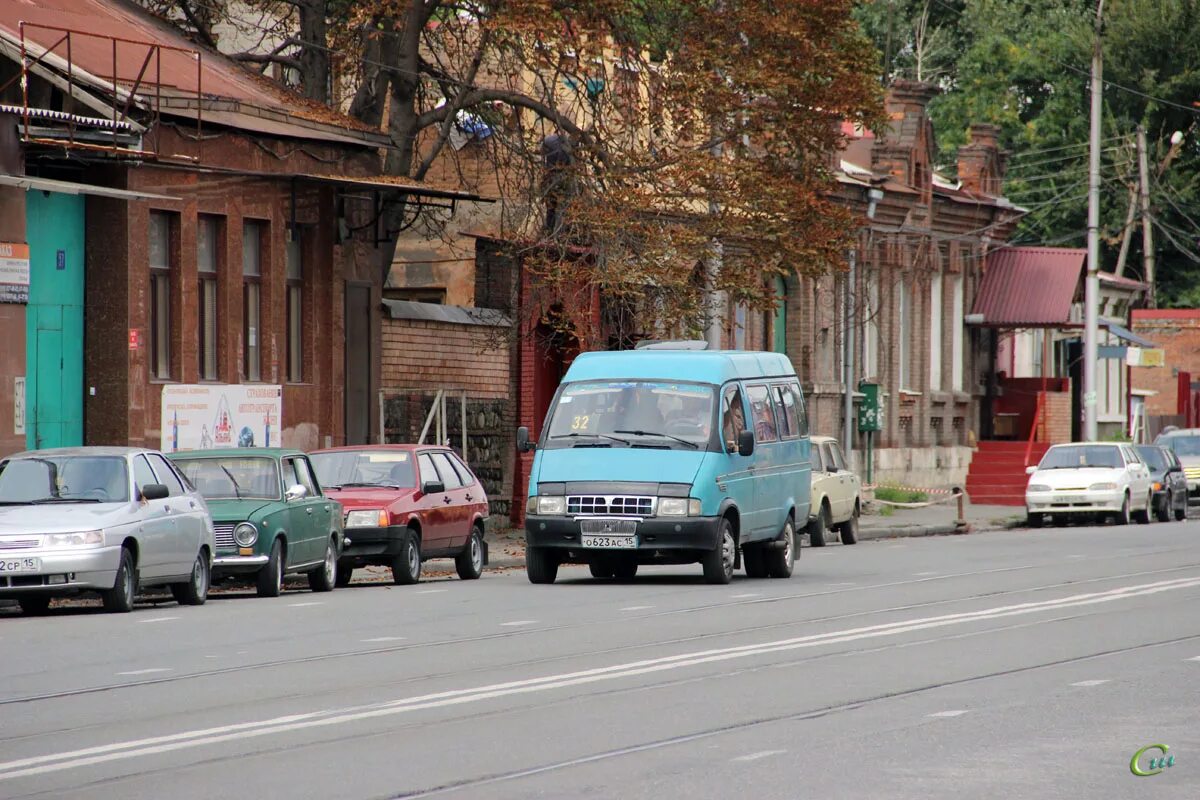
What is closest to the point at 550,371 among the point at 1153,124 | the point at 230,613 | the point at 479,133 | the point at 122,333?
the point at 479,133

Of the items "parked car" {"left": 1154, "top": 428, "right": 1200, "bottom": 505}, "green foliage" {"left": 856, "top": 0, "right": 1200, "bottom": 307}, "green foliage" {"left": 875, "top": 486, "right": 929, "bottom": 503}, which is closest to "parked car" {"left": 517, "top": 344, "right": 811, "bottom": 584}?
"green foliage" {"left": 875, "top": 486, "right": 929, "bottom": 503}

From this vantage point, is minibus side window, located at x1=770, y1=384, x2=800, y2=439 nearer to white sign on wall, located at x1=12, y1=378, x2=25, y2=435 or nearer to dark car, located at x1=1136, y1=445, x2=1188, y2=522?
white sign on wall, located at x1=12, y1=378, x2=25, y2=435

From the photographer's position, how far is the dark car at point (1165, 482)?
40.0 m

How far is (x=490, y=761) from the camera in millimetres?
9125

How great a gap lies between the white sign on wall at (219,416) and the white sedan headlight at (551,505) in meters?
6.10

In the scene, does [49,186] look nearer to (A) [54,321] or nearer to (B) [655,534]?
(A) [54,321]

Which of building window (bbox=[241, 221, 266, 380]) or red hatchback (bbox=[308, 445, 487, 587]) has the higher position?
building window (bbox=[241, 221, 266, 380])

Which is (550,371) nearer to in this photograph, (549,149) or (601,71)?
(549,149)

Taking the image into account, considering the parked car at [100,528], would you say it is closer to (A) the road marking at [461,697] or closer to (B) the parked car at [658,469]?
(B) the parked car at [658,469]

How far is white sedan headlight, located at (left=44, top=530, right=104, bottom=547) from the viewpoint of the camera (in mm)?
16641

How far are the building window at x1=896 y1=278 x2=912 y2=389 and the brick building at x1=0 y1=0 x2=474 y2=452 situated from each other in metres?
22.6

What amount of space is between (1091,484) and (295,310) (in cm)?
1619

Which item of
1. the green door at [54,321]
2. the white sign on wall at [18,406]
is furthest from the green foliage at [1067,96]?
the white sign on wall at [18,406]

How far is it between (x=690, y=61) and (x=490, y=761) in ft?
67.7
